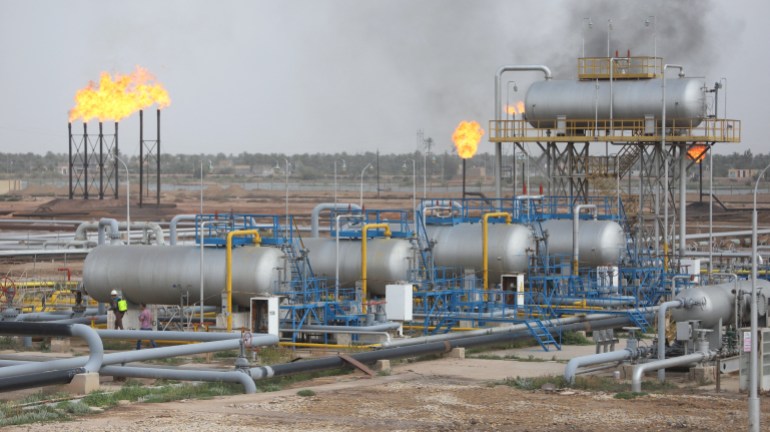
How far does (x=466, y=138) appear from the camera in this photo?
225 feet

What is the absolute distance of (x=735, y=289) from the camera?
3159 cm

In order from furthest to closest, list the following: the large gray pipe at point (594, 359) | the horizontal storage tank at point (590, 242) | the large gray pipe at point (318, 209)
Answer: the horizontal storage tank at point (590, 242), the large gray pipe at point (318, 209), the large gray pipe at point (594, 359)

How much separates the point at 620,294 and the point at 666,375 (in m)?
14.0

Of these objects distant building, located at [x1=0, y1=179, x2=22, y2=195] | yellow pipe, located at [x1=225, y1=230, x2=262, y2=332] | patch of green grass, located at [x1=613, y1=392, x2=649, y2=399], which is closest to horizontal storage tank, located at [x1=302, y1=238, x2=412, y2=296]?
yellow pipe, located at [x1=225, y1=230, x2=262, y2=332]

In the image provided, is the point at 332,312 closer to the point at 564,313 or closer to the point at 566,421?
the point at 564,313

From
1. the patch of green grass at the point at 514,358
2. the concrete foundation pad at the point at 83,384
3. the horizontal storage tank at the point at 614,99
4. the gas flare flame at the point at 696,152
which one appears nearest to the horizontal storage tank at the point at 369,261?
the patch of green grass at the point at 514,358

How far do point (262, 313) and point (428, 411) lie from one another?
10.8m

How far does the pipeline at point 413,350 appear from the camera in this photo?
27578 mm

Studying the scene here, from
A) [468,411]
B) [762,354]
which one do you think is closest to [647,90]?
[762,354]

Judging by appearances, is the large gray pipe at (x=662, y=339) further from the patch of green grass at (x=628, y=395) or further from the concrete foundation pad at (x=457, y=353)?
the concrete foundation pad at (x=457, y=353)

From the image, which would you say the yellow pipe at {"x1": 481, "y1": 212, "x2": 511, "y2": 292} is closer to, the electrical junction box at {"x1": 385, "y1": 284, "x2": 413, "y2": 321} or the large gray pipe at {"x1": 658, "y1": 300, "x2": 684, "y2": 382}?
the electrical junction box at {"x1": 385, "y1": 284, "x2": 413, "y2": 321}

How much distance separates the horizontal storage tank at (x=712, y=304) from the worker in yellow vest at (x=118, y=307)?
13996 millimetres

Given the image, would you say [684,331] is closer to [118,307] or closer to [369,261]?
[369,261]

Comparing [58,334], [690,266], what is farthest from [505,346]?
[58,334]
